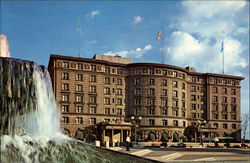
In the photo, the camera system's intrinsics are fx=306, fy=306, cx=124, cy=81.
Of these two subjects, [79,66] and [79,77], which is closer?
[79,77]

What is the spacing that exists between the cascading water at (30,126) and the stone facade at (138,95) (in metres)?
60.0

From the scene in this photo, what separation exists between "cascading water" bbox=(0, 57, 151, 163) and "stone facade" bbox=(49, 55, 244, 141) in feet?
197

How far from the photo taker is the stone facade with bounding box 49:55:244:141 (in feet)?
235

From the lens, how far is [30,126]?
11.3 m

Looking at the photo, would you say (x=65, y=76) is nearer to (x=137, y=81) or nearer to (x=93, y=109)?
(x=93, y=109)

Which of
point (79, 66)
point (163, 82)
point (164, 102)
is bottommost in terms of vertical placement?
point (164, 102)

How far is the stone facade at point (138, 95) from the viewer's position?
71562 millimetres

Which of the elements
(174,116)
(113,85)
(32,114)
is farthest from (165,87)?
(32,114)

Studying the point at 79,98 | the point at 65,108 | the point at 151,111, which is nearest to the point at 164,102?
the point at 151,111

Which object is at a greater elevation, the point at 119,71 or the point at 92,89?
the point at 119,71

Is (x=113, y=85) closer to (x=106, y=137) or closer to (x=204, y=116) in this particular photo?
(x=106, y=137)

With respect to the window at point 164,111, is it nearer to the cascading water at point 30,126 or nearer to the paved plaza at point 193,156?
the paved plaza at point 193,156

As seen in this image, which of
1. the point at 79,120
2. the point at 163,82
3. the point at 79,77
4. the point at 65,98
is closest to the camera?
the point at 65,98

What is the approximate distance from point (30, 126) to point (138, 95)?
67.4m
